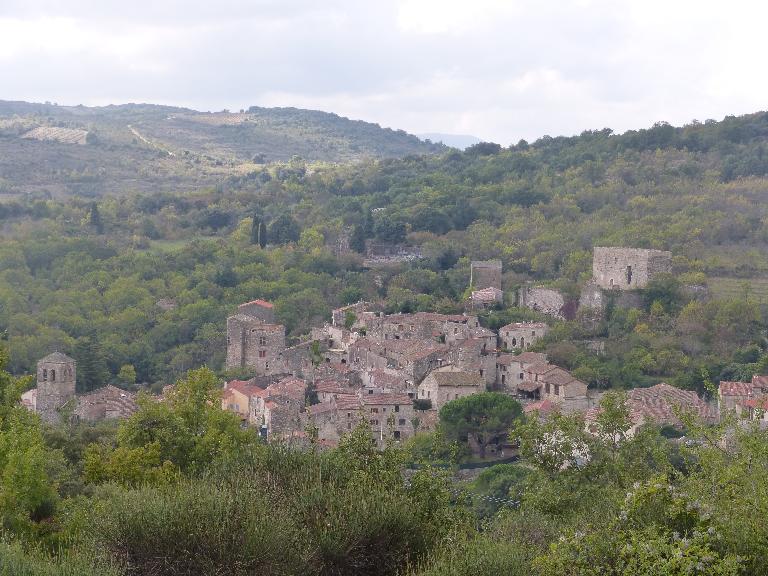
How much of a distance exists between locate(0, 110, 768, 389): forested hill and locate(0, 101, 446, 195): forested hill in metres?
13.0

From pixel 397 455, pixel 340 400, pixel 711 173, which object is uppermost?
pixel 711 173

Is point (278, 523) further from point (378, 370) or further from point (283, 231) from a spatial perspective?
point (283, 231)

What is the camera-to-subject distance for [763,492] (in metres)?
11.3

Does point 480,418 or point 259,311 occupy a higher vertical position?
point 259,311

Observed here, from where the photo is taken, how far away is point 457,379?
31.9 m

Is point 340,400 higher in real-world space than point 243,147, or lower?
lower

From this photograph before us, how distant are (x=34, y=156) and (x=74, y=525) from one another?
3096 inches

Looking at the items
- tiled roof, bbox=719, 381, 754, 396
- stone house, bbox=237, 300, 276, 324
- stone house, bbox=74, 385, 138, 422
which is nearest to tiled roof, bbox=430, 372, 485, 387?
tiled roof, bbox=719, 381, 754, 396

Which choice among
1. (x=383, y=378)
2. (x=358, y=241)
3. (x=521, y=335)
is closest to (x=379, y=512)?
(x=383, y=378)

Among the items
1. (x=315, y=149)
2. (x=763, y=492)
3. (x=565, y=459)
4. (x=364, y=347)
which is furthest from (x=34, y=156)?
(x=763, y=492)

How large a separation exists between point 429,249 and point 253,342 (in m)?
15.7

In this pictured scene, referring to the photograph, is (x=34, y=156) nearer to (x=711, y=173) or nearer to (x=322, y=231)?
(x=322, y=231)

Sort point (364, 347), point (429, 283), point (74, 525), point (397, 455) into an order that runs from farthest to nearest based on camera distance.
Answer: point (429, 283)
point (364, 347)
point (397, 455)
point (74, 525)

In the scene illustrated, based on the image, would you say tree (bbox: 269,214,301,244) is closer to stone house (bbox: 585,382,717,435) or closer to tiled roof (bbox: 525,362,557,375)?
tiled roof (bbox: 525,362,557,375)
